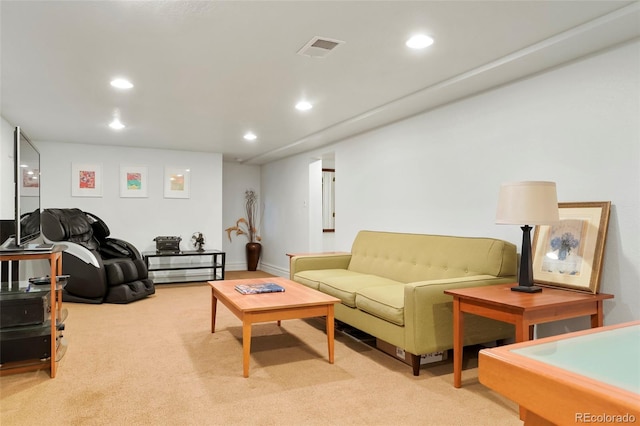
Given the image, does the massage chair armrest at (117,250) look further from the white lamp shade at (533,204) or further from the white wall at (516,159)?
the white lamp shade at (533,204)

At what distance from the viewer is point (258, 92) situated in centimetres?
369

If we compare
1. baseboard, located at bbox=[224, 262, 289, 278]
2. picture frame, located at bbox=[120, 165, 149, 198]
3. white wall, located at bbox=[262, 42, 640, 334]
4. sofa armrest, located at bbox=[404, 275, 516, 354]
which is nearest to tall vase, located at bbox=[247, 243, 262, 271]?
baseboard, located at bbox=[224, 262, 289, 278]

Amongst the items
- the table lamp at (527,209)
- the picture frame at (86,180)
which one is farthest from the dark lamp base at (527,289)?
the picture frame at (86,180)

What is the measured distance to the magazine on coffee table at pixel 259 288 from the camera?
10.7ft

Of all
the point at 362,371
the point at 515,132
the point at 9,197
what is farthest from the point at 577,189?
the point at 9,197

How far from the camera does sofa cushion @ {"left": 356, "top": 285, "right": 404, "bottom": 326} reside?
2830 mm

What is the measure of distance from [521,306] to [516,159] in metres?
1.46

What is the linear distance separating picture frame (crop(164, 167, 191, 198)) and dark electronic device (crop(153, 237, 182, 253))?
0.81 meters

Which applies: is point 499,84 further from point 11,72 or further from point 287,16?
point 11,72

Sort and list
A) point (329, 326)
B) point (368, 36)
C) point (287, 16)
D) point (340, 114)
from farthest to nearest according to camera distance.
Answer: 1. point (340, 114)
2. point (329, 326)
3. point (368, 36)
4. point (287, 16)

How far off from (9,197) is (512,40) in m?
5.38

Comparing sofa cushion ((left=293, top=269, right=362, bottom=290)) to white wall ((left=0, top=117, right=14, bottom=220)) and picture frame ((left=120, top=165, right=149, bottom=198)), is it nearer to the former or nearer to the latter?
white wall ((left=0, top=117, right=14, bottom=220))

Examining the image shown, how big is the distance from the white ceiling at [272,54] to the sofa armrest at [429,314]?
1.60 metres

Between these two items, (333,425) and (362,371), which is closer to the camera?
(333,425)
